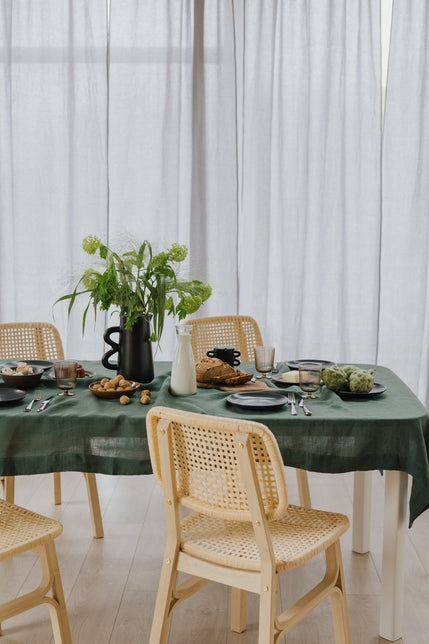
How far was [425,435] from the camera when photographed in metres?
1.97

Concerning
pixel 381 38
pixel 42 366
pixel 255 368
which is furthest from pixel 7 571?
pixel 381 38

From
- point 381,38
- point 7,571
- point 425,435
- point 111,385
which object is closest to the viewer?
point 425,435

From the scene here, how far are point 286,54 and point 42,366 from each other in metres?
2.30

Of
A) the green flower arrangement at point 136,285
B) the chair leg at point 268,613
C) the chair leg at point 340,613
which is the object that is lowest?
the chair leg at point 340,613

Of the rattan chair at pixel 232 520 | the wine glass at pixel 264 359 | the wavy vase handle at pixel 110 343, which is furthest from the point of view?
the wine glass at pixel 264 359

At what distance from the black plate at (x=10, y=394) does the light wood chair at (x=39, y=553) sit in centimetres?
33

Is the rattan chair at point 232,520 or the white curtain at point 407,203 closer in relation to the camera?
the rattan chair at point 232,520

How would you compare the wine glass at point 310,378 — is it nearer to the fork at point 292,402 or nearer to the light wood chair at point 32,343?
the fork at point 292,402

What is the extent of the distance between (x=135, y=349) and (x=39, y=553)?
2.36 ft

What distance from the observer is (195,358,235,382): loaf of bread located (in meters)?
2.36

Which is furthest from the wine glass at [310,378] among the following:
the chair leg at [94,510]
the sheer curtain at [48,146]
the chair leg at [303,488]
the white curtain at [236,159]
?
the sheer curtain at [48,146]

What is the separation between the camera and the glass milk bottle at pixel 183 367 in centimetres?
221

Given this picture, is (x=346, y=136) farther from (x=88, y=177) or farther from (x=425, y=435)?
(x=425, y=435)

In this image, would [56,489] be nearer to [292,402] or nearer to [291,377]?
[291,377]
